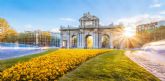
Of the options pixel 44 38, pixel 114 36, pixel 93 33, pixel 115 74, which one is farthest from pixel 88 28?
pixel 115 74

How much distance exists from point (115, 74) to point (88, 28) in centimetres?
5584

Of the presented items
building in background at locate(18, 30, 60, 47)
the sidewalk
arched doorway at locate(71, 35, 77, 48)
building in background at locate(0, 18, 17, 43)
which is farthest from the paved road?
building in background at locate(18, 30, 60, 47)

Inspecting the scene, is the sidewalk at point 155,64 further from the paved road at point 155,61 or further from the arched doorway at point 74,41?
the arched doorway at point 74,41

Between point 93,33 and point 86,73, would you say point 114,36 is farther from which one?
point 86,73

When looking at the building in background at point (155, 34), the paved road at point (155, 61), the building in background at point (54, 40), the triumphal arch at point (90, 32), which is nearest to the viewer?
the paved road at point (155, 61)

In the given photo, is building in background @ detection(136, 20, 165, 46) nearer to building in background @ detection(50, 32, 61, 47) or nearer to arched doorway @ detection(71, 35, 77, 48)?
arched doorway @ detection(71, 35, 77, 48)

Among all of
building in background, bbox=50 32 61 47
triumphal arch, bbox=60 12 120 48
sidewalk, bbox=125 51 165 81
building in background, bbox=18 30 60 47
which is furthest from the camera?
building in background, bbox=50 32 61 47

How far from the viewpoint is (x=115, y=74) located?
8.61m

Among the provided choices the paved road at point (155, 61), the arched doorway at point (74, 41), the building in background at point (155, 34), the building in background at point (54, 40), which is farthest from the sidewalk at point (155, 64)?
the building in background at point (54, 40)

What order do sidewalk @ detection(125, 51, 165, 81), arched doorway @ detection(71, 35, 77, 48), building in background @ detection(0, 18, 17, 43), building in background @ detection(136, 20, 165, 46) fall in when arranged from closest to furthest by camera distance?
sidewalk @ detection(125, 51, 165, 81)
building in background @ detection(0, 18, 17, 43)
building in background @ detection(136, 20, 165, 46)
arched doorway @ detection(71, 35, 77, 48)

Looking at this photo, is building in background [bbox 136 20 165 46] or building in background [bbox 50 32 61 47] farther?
building in background [bbox 50 32 61 47]

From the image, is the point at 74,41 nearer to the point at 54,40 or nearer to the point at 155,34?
the point at 54,40

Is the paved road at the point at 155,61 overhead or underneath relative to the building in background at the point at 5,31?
underneath

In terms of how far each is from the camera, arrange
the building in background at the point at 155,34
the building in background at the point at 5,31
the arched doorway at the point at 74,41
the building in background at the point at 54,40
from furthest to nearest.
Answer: the building in background at the point at 54,40 < the arched doorway at the point at 74,41 < the building in background at the point at 155,34 < the building in background at the point at 5,31
